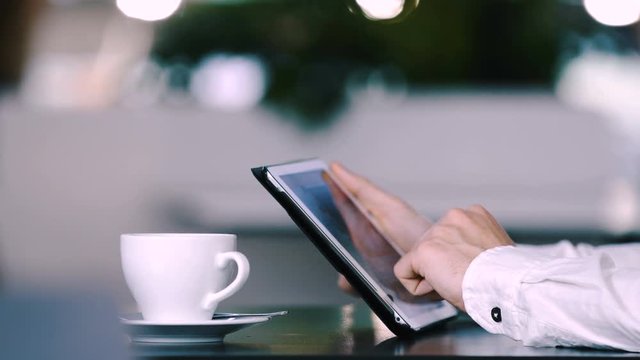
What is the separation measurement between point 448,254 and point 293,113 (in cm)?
339

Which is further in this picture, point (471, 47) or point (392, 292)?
point (471, 47)

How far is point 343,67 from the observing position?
14.4 feet

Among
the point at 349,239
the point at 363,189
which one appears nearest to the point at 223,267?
the point at 349,239

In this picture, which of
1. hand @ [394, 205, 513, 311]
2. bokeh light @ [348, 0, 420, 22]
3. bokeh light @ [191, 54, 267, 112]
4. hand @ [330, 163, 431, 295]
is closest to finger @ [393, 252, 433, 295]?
hand @ [394, 205, 513, 311]

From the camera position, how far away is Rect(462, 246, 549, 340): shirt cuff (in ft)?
2.77

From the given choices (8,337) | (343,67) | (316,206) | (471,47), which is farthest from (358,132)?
(8,337)

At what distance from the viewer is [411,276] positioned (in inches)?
36.9

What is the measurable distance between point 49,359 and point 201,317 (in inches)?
20.9

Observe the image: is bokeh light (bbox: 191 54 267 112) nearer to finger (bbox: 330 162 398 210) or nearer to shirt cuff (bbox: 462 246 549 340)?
finger (bbox: 330 162 398 210)

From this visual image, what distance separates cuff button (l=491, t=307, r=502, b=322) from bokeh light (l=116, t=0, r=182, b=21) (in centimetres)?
377

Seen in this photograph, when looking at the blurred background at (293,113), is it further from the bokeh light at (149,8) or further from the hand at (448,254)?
the hand at (448,254)

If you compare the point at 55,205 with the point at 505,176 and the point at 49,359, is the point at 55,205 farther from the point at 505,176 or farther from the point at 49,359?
the point at 49,359

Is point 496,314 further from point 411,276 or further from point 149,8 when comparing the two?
point 149,8

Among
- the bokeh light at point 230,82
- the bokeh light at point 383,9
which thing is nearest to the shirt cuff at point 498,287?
the bokeh light at point 230,82
